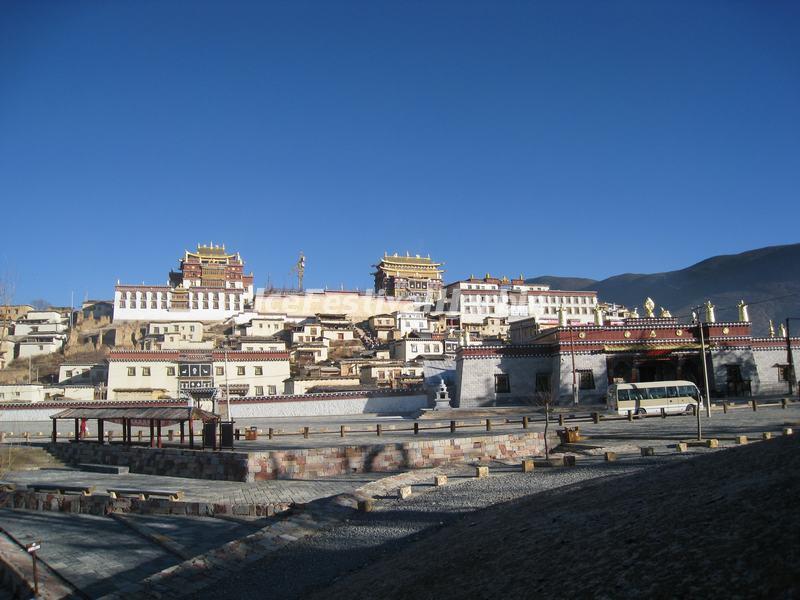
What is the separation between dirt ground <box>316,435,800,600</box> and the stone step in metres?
19.0

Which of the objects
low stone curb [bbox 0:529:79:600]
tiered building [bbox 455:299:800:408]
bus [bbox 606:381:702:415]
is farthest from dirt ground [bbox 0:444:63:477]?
bus [bbox 606:381:702:415]

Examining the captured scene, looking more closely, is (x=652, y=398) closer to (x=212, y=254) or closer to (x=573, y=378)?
(x=573, y=378)

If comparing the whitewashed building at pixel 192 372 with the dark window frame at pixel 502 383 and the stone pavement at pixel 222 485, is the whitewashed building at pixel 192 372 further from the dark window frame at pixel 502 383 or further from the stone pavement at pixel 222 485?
the stone pavement at pixel 222 485

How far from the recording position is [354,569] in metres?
10.8

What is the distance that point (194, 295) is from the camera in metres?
102

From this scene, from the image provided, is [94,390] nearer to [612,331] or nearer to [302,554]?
[612,331]

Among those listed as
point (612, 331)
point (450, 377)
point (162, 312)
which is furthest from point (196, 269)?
point (612, 331)

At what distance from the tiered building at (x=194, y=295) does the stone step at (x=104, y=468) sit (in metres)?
72.9

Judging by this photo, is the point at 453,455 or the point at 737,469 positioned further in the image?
the point at 453,455

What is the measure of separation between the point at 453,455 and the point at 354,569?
12620mm

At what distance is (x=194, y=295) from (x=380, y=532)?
9486 cm

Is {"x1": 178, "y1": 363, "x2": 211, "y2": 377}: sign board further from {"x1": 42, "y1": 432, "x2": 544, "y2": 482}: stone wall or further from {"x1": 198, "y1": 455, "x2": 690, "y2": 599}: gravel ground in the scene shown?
{"x1": 198, "y1": 455, "x2": 690, "y2": 599}: gravel ground

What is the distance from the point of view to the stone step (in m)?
26.5

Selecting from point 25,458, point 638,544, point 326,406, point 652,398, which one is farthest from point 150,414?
point 638,544
